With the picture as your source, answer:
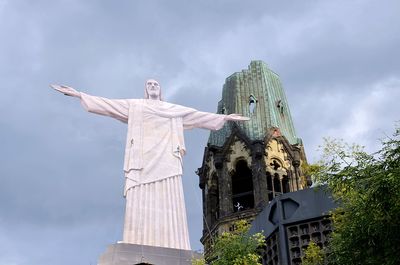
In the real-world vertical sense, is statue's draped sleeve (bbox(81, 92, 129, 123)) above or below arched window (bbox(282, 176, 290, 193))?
below

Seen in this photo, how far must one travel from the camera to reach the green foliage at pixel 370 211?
15.1m

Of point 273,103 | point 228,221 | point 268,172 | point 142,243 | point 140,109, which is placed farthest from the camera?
point 273,103

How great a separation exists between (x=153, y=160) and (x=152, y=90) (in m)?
2.79

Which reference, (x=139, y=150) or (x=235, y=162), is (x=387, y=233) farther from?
(x=235, y=162)

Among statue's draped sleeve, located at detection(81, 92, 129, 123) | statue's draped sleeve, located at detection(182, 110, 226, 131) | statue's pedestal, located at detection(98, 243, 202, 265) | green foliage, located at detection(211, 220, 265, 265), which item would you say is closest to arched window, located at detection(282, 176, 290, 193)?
statue's draped sleeve, located at detection(182, 110, 226, 131)

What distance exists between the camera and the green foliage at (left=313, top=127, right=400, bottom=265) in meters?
15.1

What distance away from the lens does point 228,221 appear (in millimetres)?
48812

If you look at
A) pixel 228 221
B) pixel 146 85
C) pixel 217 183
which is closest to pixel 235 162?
pixel 217 183

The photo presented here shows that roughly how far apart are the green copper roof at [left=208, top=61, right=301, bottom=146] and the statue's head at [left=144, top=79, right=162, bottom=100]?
104ft

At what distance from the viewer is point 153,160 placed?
813 inches

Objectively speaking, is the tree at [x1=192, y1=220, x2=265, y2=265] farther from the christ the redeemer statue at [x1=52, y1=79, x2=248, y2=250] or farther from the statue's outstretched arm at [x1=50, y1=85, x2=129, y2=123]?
the statue's outstretched arm at [x1=50, y1=85, x2=129, y2=123]

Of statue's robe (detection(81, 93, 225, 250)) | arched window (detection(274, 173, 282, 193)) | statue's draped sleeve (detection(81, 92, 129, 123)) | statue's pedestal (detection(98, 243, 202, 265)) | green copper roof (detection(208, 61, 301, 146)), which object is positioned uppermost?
Result: green copper roof (detection(208, 61, 301, 146))

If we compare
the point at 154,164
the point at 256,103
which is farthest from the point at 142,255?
the point at 256,103

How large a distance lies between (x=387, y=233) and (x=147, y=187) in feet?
24.9
